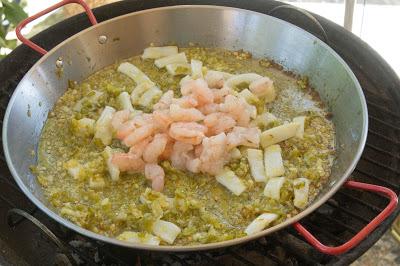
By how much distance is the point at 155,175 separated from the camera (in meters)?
1.87

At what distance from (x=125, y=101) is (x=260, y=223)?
846 mm

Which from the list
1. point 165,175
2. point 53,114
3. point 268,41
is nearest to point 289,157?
point 165,175

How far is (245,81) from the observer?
2275 millimetres

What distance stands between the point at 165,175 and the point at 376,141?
0.82m

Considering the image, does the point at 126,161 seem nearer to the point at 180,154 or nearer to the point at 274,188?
the point at 180,154

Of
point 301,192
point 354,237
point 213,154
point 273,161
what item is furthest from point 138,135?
point 354,237

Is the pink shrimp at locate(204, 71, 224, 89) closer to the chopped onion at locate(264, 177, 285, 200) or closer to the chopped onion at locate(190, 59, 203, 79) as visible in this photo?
the chopped onion at locate(190, 59, 203, 79)

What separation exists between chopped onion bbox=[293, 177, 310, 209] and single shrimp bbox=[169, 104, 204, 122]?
44 centimetres

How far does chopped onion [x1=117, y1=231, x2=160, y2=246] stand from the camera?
166cm

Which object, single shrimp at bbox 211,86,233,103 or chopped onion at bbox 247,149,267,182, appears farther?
single shrimp at bbox 211,86,233,103

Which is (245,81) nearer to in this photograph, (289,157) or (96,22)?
(289,157)

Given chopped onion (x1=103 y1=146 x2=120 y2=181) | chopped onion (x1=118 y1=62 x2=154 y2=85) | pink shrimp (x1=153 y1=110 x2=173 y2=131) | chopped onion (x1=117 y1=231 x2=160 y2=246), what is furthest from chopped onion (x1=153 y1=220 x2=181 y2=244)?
chopped onion (x1=118 y1=62 x2=154 y2=85)

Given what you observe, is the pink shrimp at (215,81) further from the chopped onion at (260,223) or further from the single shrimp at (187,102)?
the chopped onion at (260,223)

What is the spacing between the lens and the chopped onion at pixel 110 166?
1.90 meters
